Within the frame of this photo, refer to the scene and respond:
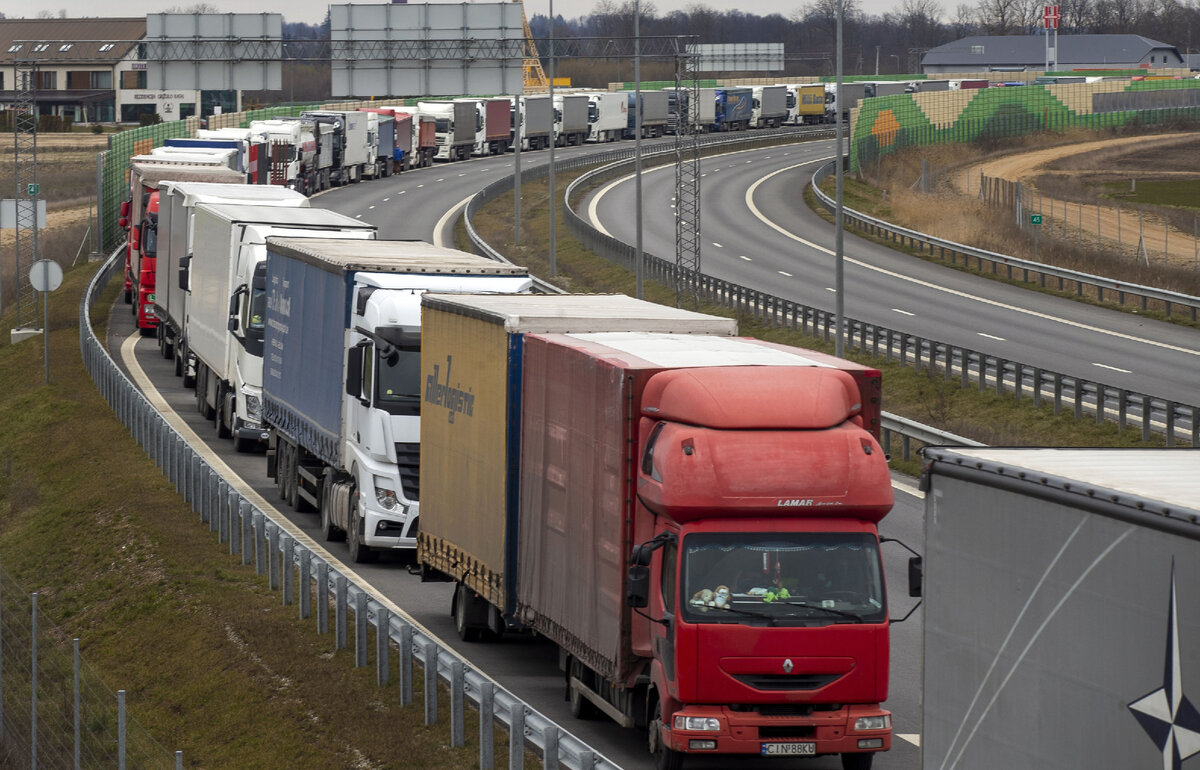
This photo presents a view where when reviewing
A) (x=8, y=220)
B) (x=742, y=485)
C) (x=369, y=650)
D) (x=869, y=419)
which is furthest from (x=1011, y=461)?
(x=8, y=220)

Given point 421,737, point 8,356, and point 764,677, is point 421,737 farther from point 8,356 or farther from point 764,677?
point 8,356

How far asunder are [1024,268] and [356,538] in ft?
111

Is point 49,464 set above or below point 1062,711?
below

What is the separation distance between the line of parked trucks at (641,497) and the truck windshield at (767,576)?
0.01 metres

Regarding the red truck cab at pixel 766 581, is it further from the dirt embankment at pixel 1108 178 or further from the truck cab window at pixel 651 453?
the dirt embankment at pixel 1108 178

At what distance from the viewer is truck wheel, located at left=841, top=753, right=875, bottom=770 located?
41.5 ft

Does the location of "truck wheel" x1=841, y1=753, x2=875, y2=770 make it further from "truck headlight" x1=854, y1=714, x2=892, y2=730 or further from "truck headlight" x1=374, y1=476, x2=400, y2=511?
"truck headlight" x1=374, y1=476, x2=400, y2=511

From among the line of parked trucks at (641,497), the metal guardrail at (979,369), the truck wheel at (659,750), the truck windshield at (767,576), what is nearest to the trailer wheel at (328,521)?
the line of parked trucks at (641,497)

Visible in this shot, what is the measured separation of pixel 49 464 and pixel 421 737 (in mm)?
18572

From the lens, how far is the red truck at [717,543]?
1213 centimetres

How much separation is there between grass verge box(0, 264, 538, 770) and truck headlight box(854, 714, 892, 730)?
2.64 meters

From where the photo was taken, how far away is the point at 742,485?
12188 mm

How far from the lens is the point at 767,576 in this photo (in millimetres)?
12273

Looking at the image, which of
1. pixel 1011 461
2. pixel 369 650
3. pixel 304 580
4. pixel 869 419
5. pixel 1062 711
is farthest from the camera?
pixel 304 580
